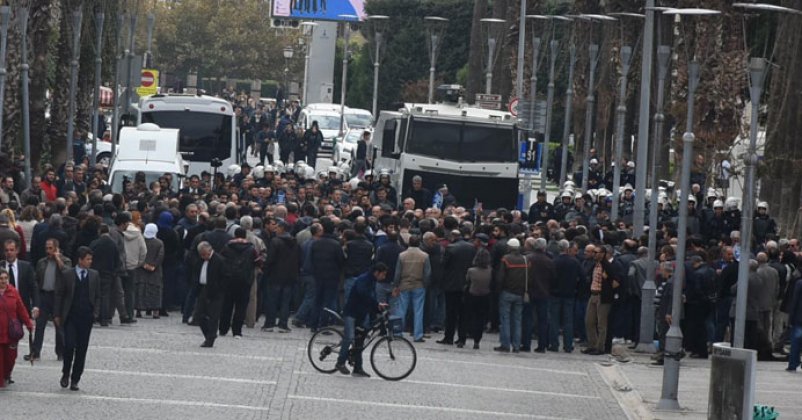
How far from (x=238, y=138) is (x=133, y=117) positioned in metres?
2.78

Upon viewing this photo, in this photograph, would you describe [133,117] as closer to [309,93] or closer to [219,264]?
[219,264]

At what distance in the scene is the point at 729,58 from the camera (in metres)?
44.2

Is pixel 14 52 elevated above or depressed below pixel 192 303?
above

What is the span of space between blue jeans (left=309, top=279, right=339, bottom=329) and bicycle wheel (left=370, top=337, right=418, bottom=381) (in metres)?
4.33

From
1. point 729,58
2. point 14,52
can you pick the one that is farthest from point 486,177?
point 14,52

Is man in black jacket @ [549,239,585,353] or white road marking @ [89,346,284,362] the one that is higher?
man in black jacket @ [549,239,585,353]

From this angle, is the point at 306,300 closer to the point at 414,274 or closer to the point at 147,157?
the point at 414,274

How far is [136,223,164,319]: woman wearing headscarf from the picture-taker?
26.8 meters

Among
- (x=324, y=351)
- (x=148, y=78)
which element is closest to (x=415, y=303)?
(x=324, y=351)

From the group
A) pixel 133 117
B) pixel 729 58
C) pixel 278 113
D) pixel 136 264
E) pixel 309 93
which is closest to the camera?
pixel 136 264

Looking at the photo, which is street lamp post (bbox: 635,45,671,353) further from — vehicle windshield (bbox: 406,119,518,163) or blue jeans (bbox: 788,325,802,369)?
vehicle windshield (bbox: 406,119,518,163)

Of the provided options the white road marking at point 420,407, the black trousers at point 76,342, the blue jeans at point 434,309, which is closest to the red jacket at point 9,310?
the black trousers at point 76,342

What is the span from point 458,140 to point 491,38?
19529 mm

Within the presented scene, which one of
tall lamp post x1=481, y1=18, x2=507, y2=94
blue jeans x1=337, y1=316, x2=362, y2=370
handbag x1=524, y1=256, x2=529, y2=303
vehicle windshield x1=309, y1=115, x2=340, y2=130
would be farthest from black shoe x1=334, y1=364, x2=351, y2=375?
vehicle windshield x1=309, y1=115, x2=340, y2=130
